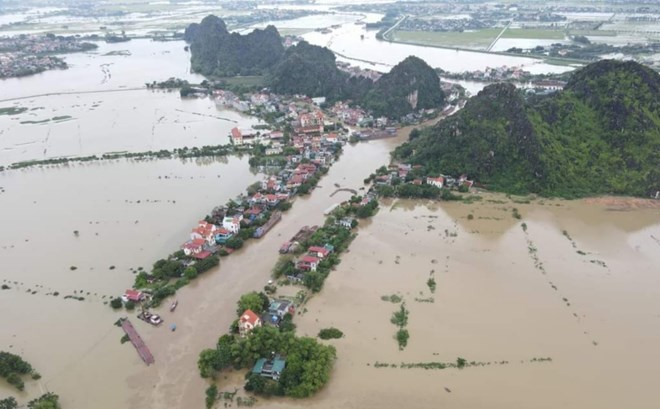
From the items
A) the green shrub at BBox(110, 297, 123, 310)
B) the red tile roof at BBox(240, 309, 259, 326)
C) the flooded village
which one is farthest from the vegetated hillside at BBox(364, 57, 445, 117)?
the green shrub at BBox(110, 297, 123, 310)

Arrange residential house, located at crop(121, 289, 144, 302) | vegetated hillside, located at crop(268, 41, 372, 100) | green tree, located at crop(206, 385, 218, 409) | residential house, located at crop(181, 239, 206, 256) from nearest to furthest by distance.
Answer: green tree, located at crop(206, 385, 218, 409) < residential house, located at crop(121, 289, 144, 302) < residential house, located at crop(181, 239, 206, 256) < vegetated hillside, located at crop(268, 41, 372, 100)

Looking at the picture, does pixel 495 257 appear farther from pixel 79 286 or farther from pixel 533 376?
pixel 79 286

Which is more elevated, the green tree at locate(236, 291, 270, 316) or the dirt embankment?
the dirt embankment

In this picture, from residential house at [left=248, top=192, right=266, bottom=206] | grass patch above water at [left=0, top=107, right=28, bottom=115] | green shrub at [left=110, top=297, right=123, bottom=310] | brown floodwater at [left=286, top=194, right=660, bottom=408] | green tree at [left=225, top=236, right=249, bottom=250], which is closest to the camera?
brown floodwater at [left=286, top=194, right=660, bottom=408]

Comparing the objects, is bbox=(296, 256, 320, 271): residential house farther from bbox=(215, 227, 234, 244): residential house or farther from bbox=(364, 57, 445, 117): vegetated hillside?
bbox=(364, 57, 445, 117): vegetated hillside

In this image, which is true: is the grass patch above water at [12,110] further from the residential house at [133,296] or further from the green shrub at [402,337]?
the green shrub at [402,337]

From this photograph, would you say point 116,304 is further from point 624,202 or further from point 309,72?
point 309,72

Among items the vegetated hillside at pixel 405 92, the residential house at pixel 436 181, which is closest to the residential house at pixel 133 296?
the residential house at pixel 436 181
